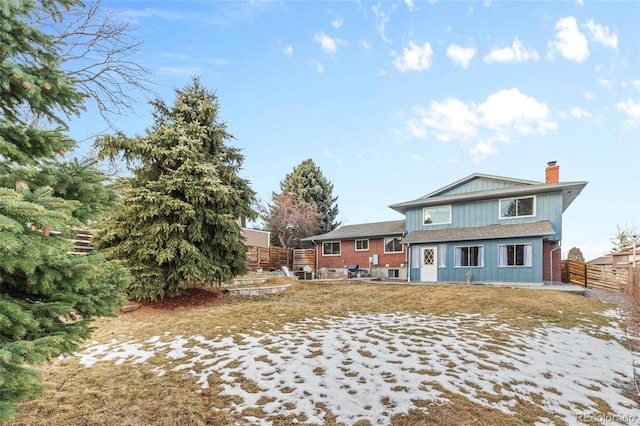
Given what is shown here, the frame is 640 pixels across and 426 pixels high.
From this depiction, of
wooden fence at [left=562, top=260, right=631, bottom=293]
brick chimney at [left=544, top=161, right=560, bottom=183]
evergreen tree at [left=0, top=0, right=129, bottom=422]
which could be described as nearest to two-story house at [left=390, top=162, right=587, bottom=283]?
brick chimney at [left=544, top=161, right=560, bottom=183]

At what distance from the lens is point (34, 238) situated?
84.5 inches

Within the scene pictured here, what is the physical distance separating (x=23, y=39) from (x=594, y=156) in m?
20.1

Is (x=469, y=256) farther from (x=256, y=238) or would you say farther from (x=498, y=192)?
(x=256, y=238)

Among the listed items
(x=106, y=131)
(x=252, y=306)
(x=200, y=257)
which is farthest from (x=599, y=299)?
(x=106, y=131)

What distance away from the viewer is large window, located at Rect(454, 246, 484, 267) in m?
15.4

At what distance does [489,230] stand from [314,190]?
22.8 m

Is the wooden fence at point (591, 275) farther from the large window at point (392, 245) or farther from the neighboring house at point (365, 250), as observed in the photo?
the large window at point (392, 245)

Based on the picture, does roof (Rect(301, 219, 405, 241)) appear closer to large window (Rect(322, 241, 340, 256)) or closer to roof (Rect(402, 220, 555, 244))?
large window (Rect(322, 241, 340, 256))

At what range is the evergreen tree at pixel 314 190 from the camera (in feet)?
117

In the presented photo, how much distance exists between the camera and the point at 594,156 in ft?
47.8

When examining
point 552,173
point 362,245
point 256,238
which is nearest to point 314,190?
point 256,238

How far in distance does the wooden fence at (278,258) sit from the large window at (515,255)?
13489 millimetres

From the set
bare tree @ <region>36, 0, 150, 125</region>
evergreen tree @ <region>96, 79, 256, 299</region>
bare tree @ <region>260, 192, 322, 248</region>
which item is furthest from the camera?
bare tree @ <region>260, 192, 322, 248</region>

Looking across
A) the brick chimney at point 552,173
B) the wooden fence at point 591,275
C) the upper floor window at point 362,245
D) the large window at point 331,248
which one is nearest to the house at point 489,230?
the brick chimney at point 552,173
